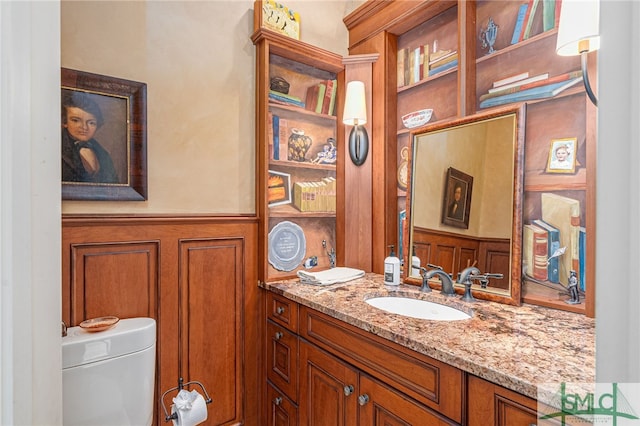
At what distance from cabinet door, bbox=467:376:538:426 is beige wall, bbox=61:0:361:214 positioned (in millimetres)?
1390

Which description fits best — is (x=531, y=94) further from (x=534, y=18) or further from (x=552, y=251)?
(x=552, y=251)

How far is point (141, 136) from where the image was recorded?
1539mm

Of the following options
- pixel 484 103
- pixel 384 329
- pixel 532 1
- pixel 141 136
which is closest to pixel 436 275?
pixel 384 329

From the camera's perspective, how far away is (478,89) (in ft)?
5.29

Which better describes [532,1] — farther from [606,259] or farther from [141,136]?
[141,136]

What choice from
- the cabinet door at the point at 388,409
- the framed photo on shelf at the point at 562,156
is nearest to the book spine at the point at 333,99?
the framed photo on shelf at the point at 562,156

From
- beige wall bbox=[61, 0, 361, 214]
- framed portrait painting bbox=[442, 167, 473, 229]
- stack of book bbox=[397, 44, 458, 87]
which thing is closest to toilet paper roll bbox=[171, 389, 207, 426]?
beige wall bbox=[61, 0, 361, 214]

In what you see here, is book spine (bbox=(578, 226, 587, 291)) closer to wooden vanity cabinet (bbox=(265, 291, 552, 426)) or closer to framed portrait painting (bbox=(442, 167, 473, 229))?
framed portrait painting (bbox=(442, 167, 473, 229))

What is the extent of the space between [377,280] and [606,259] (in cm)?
162

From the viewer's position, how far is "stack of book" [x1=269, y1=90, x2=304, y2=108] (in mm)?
1925

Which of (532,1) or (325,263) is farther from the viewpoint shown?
(325,263)

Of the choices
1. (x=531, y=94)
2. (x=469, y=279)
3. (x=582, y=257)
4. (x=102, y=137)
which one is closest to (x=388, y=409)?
(x=469, y=279)

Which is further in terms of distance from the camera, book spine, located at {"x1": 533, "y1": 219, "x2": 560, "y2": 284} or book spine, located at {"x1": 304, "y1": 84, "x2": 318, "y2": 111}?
book spine, located at {"x1": 304, "y1": 84, "x2": 318, "y2": 111}

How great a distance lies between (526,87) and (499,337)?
106 centimetres
